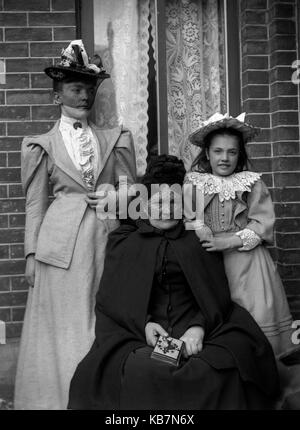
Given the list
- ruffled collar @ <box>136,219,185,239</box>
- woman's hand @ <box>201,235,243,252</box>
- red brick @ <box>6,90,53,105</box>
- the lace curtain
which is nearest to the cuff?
woman's hand @ <box>201,235,243,252</box>

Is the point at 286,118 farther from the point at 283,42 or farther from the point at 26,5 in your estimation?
the point at 26,5

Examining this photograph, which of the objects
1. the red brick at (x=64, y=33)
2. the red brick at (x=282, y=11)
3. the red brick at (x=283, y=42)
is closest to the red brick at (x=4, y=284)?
the red brick at (x=64, y=33)

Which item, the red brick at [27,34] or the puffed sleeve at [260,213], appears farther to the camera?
the red brick at [27,34]

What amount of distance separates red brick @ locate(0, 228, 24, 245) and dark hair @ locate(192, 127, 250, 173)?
126 centimetres

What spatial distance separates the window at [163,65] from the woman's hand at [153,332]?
1548 mm

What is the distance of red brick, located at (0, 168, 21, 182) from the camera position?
4363 mm

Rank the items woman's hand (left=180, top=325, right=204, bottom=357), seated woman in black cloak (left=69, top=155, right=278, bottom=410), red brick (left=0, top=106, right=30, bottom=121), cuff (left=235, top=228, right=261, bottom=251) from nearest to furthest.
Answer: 1. seated woman in black cloak (left=69, top=155, right=278, bottom=410)
2. woman's hand (left=180, top=325, right=204, bottom=357)
3. cuff (left=235, top=228, right=261, bottom=251)
4. red brick (left=0, top=106, right=30, bottom=121)

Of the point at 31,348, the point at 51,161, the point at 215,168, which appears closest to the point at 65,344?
the point at 31,348

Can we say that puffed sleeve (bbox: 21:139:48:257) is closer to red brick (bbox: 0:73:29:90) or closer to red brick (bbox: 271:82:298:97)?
red brick (bbox: 0:73:29:90)

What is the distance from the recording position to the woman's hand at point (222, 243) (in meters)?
3.71

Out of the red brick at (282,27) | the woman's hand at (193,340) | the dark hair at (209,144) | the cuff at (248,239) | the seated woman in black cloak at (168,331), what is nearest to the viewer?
the seated woman in black cloak at (168,331)

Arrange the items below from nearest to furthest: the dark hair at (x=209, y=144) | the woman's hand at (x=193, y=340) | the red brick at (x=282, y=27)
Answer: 1. the woman's hand at (x=193, y=340)
2. the dark hair at (x=209, y=144)
3. the red brick at (x=282, y=27)

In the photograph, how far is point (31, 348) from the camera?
388 cm

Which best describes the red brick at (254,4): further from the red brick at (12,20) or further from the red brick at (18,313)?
the red brick at (18,313)
